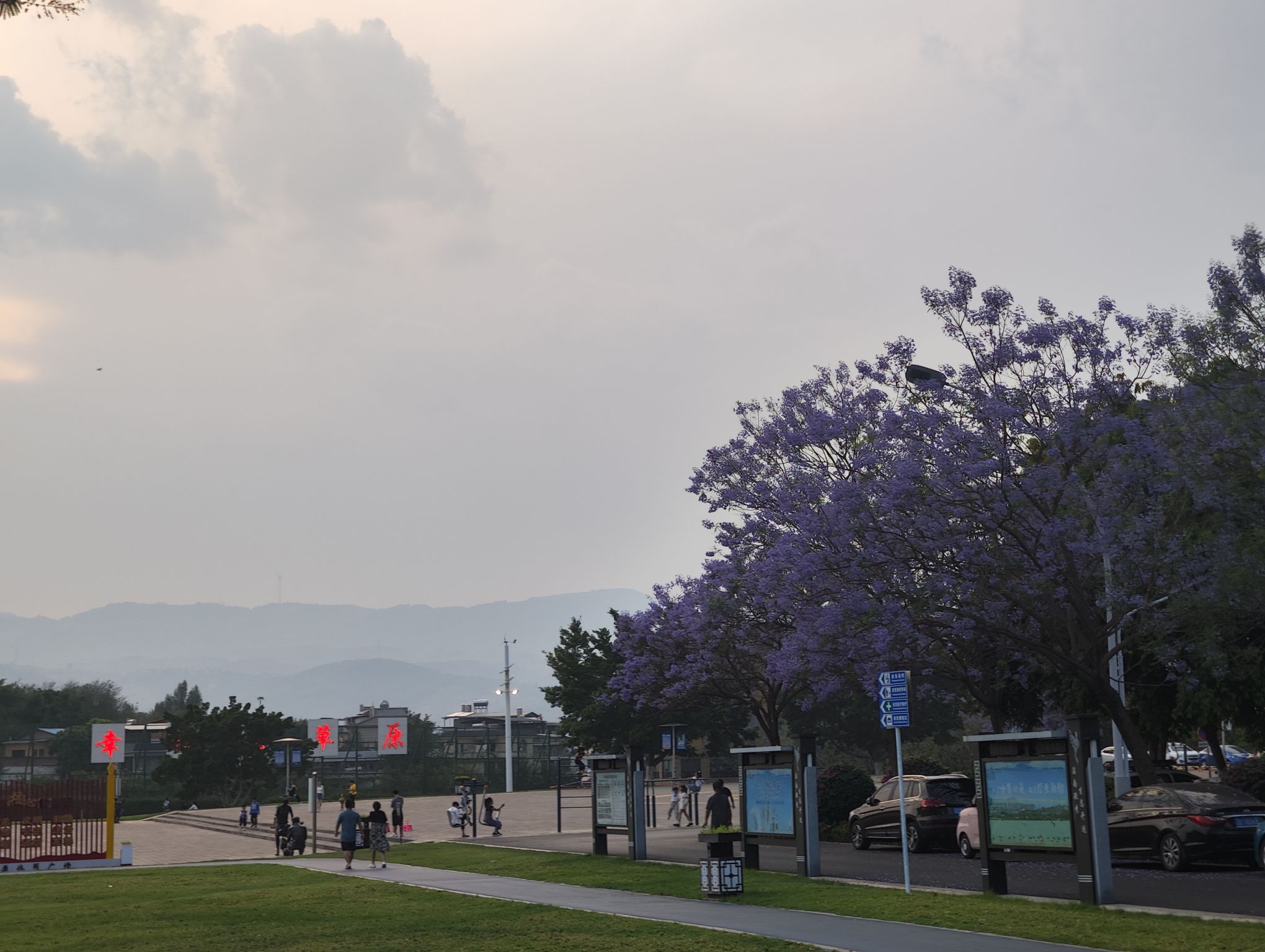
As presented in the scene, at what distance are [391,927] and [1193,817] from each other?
13.5 m

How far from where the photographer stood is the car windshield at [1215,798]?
22453 mm

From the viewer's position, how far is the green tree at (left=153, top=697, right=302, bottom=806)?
72.4 metres

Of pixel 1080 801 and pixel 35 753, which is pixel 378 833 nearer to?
pixel 1080 801

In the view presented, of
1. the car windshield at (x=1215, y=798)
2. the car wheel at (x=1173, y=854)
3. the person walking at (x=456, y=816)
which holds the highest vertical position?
the car windshield at (x=1215, y=798)

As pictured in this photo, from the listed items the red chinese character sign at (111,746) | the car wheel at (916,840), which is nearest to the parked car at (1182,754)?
the car wheel at (916,840)

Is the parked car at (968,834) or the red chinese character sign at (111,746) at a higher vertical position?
the red chinese character sign at (111,746)

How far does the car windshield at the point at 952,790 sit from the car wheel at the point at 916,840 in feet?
2.68

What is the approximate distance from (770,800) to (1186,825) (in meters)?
7.66

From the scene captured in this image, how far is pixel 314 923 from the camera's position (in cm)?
1838

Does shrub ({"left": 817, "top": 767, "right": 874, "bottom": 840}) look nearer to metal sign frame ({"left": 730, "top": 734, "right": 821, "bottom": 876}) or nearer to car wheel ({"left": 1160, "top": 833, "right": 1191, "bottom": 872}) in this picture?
Result: metal sign frame ({"left": 730, "top": 734, "right": 821, "bottom": 876})

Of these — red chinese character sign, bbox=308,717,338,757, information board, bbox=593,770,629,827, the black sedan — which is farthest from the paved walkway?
the black sedan

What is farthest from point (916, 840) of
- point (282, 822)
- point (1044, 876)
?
point (282, 822)

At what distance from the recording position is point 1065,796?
61.2ft

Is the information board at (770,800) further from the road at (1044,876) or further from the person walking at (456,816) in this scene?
the person walking at (456,816)
